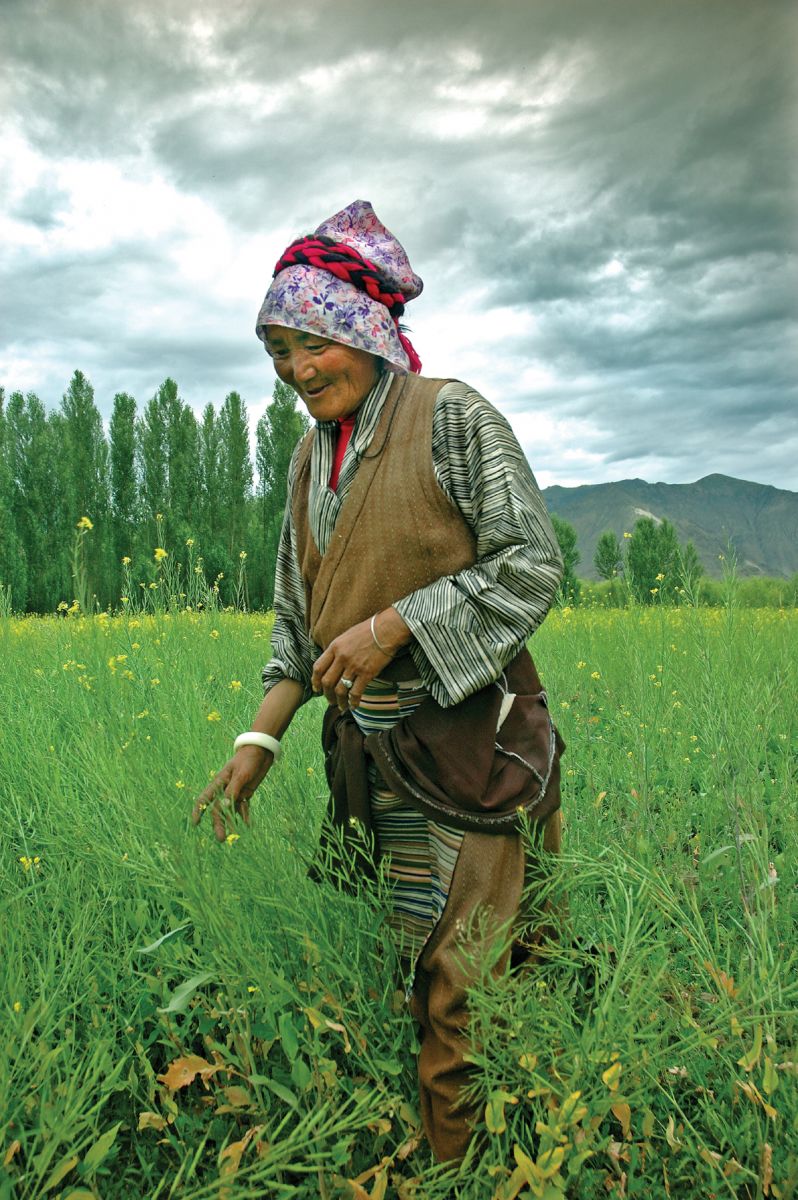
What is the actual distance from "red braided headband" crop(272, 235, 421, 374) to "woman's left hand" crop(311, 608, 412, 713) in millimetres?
677

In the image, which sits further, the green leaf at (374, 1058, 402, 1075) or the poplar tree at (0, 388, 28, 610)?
the poplar tree at (0, 388, 28, 610)

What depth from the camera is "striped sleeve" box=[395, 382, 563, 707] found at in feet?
5.17

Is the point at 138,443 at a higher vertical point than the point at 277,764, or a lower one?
higher

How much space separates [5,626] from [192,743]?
301 cm

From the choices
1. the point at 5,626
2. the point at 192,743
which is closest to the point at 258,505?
the point at 5,626

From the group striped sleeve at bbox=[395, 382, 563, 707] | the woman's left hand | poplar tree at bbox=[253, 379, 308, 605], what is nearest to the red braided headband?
striped sleeve at bbox=[395, 382, 563, 707]

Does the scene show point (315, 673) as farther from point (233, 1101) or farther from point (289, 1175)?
point (289, 1175)

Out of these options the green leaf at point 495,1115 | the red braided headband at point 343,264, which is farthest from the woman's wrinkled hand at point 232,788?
the red braided headband at point 343,264

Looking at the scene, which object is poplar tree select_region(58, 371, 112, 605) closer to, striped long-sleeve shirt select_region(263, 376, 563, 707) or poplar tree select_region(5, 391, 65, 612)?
poplar tree select_region(5, 391, 65, 612)

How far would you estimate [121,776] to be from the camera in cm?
241

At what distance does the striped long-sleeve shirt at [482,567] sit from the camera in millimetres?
1576

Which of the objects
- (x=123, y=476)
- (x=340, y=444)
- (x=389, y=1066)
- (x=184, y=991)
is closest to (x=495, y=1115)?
(x=389, y=1066)

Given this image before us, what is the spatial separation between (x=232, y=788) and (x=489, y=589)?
2.50 feet

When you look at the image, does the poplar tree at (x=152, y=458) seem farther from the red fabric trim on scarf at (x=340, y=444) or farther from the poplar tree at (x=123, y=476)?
the red fabric trim on scarf at (x=340, y=444)
